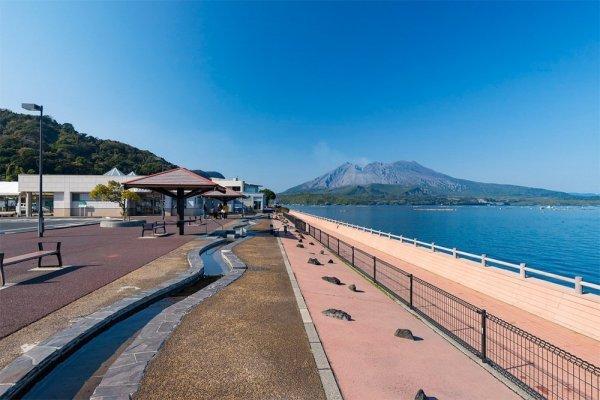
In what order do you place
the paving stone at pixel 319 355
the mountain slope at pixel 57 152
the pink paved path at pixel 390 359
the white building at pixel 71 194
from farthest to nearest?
the mountain slope at pixel 57 152 → the white building at pixel 71 194 → the paving stone at pixel 319 355 → the pink paved path at pixel 390 359

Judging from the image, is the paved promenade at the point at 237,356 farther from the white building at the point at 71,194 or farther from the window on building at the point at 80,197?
the window on building at the point at 80,197

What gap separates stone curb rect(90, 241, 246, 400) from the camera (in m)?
3.67

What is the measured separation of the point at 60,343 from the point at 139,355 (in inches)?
51.8

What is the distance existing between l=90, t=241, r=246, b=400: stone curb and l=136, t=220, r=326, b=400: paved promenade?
118 mm

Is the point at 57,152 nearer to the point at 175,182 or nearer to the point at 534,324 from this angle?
the point at 175,182

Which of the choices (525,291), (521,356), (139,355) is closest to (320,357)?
(139,355)

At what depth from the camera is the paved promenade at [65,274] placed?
6.12 m

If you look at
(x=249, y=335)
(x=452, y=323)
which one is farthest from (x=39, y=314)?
(x=452, y=323)

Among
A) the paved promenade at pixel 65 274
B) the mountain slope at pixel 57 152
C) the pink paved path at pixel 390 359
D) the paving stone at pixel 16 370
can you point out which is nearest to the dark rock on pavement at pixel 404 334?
the pink paved path at pixel 390 359

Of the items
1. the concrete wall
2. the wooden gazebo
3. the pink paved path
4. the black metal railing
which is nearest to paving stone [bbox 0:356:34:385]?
the pink paved path

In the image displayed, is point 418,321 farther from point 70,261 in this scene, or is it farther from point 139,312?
point 70,261

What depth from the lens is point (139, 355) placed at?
4504mm

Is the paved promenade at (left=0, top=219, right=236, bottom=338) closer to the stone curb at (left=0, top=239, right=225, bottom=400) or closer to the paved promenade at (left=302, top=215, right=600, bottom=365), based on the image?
the stone curb at (left=0, top=239, right=225, bottom=400)

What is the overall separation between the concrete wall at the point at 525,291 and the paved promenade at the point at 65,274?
12483mm
